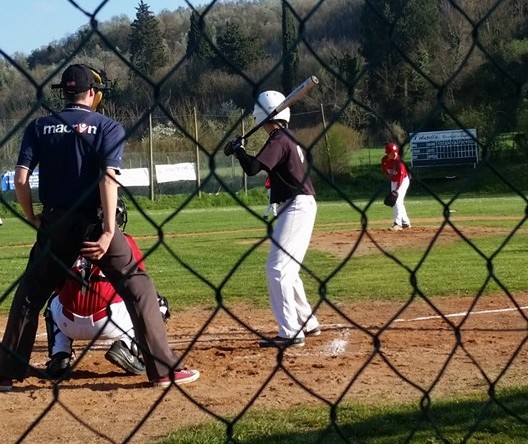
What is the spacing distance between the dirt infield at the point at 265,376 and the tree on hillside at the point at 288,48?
4.26 feet

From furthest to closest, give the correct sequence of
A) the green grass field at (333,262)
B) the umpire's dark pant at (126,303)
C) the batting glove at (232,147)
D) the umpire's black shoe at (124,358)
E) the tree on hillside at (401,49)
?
the green grass field at (333,262), the umpire's black shoe at (124,358), the batting glove at (232,147), the umpire's dark pant at (126,303), the tree on hillside at (401,49)

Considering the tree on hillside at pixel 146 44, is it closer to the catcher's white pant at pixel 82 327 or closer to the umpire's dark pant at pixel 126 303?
the umpire's dark pant at pixel 126 303

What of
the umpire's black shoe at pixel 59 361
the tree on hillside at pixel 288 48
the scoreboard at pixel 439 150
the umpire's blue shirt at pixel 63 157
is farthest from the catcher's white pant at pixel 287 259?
the scoreboard at pixel 439 150

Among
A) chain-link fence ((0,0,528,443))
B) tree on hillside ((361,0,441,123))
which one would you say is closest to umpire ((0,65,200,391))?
chain-link fence ((0,0,528,443))

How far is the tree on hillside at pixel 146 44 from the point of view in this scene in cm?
291

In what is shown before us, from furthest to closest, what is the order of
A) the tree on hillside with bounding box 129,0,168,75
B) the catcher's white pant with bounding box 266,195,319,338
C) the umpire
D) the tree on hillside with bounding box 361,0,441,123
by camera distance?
1. the catcher's white pant with bounding box 266,195,319,338
2. the umpire
3. the tree on hillside with bounding box 129,0,168,75
4. the tree on hillside with bounding box 361,0,441,123

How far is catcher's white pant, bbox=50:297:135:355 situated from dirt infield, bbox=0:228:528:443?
247 mm

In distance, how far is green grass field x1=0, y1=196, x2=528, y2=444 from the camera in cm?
444

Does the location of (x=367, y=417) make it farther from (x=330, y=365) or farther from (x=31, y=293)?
(x=31, y=293)

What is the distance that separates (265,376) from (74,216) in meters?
2.03

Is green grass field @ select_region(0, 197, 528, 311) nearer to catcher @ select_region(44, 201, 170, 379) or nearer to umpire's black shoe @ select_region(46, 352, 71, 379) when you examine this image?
catcher @ select_region(44, 201, 170, 379)

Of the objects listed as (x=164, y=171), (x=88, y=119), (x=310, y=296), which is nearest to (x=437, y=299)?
(x=310, y=296)

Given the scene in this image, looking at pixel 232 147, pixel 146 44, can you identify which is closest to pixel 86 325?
pixel 232 147

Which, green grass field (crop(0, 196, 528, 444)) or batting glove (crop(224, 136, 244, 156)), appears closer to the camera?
green grass field (crop(0, 196, 528, 444))
